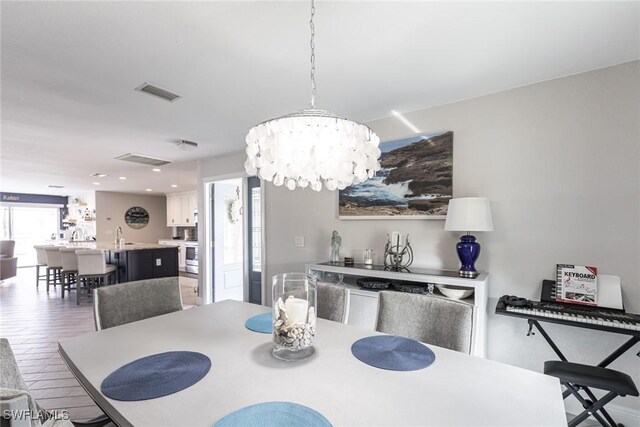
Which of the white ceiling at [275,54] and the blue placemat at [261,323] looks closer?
the white ceiling at [275,54]

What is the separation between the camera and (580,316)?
1.70m

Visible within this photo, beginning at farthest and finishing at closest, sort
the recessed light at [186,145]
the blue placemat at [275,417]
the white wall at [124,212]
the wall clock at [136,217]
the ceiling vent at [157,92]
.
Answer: the wall clock at [136,217], the white wall at [124,212], the recessed light at [186,145], the ceiling vent at [157,92], the blue placemat at [275,417]

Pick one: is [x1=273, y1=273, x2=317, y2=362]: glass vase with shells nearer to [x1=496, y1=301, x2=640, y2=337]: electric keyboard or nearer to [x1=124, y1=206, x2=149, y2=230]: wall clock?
[x1=496, y1=301, x2=640, y2=337]: electric keyboard

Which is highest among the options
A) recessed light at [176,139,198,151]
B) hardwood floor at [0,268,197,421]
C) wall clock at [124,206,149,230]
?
recessed light at [176,139,198,151]

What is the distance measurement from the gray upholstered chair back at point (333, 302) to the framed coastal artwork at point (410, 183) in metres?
1.14

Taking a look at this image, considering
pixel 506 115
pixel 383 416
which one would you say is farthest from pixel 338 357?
pixel 506 115

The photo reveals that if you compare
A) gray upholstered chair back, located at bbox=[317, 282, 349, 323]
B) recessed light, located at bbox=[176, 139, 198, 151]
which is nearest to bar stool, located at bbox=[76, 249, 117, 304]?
recessed light, located at bbox=[176, 139, 198, 151]

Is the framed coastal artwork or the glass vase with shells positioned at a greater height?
the framed coastal artwork

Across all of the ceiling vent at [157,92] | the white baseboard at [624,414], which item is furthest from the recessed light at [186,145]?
the white baseboard at [624,414]

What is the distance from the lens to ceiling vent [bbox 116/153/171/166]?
4324mm

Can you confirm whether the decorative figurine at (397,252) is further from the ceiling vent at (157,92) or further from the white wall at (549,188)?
the ceiling vent at (157,92)

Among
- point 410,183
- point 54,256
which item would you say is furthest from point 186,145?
point 54,256

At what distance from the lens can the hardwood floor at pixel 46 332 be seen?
2215mm

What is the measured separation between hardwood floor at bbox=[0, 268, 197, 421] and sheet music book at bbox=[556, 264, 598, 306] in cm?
336
